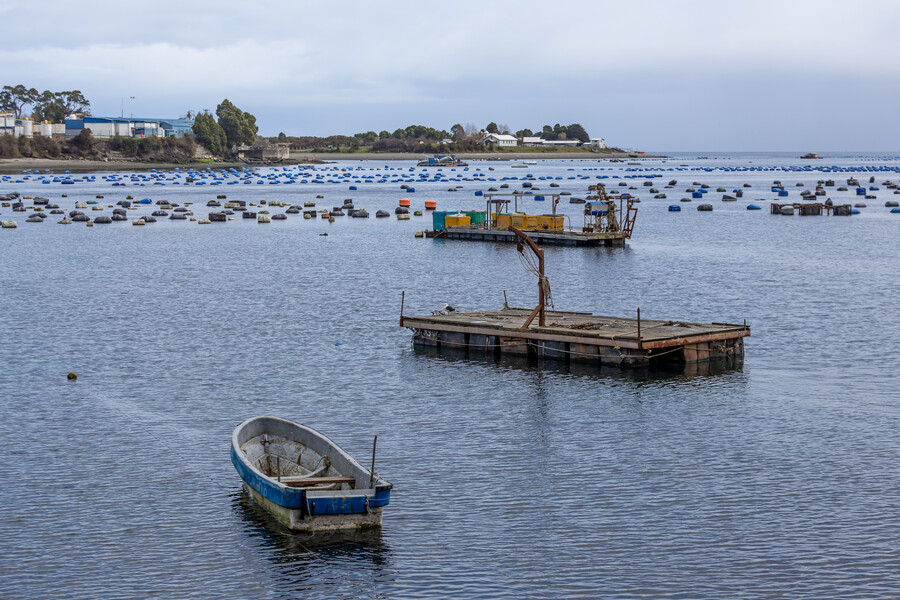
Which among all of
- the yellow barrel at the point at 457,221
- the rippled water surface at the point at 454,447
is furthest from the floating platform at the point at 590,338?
the yellow barrel at the point at 457,221

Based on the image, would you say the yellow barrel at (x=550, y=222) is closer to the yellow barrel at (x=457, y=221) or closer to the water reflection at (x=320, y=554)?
the yellow barrel at (x=457, y=221)

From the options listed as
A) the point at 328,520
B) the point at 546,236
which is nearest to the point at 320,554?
the point at 328,520

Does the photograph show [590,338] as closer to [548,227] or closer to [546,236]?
[546,236]

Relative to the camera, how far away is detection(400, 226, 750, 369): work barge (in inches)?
1843

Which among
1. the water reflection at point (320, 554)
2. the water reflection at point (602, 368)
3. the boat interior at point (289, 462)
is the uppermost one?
the boat interior at point (289, 462)

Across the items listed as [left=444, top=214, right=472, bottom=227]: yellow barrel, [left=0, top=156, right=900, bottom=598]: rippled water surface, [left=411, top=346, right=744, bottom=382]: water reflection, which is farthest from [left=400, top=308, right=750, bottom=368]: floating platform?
[left=444, top=214, right=472, bottom=227]: yellow barrel

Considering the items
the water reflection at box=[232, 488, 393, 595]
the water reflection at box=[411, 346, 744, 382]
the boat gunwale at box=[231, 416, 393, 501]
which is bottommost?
the water reflection at box=[232, 488, 393, 595]

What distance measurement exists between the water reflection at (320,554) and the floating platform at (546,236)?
76692mm

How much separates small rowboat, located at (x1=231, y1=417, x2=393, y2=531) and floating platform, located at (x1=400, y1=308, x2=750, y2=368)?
19.1 meters

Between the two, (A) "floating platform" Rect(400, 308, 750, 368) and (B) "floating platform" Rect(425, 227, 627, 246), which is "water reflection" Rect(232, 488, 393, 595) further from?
(B) "floating platform" Rect(425, 227, 627, 246)

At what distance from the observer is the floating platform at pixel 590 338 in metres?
46.8

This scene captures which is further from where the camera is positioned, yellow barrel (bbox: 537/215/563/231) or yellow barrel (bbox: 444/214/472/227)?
yellow barrel (bbox: 444/214/472/227)

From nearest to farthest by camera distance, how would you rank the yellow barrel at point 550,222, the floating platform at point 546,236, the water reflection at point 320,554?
the water reflection at point 320,554 → the floating platform at point 546,236 → the yellow barrel at point 550,222

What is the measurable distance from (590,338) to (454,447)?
13.8m
